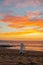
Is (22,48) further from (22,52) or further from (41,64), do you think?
(41,64)

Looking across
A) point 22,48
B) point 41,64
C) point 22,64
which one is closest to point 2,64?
point 22,64

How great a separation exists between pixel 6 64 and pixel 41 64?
2428mm

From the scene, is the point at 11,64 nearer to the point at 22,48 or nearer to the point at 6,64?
the point at 6,64

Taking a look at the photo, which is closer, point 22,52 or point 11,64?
point 11,64

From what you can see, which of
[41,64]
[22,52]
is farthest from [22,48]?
[41,64]

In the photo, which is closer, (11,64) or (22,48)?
(11,64)

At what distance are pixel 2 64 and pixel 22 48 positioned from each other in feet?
21.7

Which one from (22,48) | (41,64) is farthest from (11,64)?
(22,48)

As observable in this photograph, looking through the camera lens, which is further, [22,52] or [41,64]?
[22,52]

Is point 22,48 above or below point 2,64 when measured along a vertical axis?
above

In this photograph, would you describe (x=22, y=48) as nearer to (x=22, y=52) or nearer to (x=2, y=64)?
(x=22, y=52)

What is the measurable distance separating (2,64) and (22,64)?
136cm

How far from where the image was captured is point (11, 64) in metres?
11.2

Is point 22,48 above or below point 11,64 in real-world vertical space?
above
